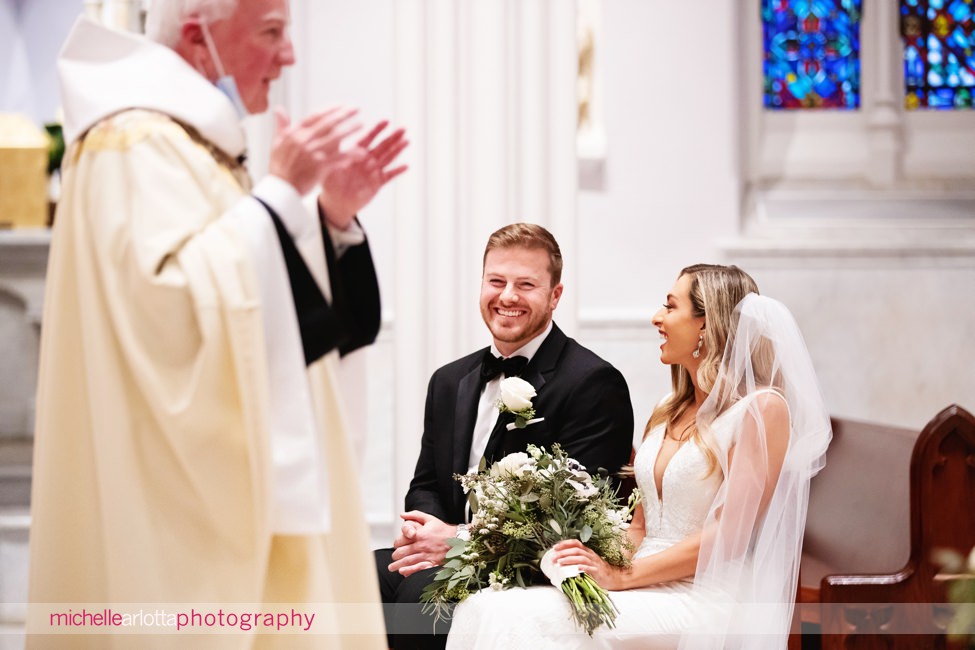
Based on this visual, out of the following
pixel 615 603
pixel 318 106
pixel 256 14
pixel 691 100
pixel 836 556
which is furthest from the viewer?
pixel 691 100

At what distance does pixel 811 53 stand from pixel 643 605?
5.41 m

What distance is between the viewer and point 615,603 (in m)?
3.22

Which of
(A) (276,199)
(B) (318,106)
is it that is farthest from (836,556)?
(B) (318,106)

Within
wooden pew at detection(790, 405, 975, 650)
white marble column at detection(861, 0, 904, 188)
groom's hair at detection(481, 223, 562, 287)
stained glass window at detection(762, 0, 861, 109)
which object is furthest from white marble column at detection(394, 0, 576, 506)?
white marble column at detection(861, 0, 904, 188)

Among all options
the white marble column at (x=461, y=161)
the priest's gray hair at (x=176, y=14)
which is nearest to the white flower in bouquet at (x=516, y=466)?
the priest's gray hair at (x=176, y=14)

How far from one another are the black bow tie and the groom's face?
0.25 ft

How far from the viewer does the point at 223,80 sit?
196 centimetres

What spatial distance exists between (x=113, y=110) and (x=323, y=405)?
69 centimetres

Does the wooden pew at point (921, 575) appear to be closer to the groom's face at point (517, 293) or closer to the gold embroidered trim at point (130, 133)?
the groom's face at point (517, 293)

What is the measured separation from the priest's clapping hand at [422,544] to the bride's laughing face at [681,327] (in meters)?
1.03

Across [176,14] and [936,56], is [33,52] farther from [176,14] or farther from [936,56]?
[936,56]

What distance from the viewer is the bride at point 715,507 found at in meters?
3.18

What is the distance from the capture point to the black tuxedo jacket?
3629 millimetres

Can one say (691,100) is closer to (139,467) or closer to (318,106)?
(318,106)
